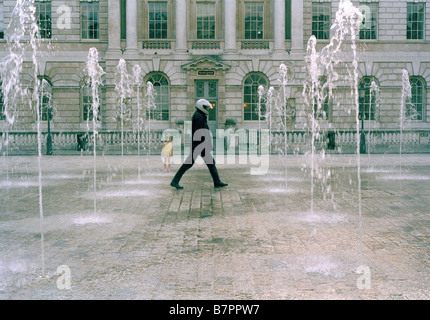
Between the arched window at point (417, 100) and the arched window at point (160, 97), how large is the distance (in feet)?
51.8

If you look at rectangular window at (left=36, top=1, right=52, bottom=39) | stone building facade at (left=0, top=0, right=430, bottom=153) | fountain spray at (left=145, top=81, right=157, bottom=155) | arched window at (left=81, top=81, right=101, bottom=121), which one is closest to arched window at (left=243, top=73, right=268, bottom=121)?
stone building facade at (left=0, top=0, right=430, bottom=153)

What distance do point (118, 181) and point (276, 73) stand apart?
21.4m

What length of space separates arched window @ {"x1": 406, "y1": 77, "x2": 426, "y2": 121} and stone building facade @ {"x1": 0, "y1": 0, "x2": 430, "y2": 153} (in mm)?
66

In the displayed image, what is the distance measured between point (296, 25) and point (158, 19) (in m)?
8.90

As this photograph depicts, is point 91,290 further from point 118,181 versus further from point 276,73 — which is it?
point 276,73

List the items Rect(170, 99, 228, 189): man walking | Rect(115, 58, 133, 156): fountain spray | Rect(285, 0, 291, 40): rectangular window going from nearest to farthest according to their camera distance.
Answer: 1. Rect(170, 99, 228, 189): man walking
2. Rect(115, 58, 133, 156): fountain spray
3. Rect(285, 0, 291, 40): rectangular window

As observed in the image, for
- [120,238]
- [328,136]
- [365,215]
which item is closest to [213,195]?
[365,215]

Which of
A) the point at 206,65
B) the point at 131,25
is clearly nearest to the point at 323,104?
the point at 206,65

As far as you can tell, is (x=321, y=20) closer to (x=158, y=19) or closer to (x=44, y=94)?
(x=158, y=19)

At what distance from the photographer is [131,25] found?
34.1 meters

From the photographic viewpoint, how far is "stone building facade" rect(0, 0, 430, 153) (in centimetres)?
3412

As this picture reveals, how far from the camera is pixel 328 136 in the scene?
32.2m

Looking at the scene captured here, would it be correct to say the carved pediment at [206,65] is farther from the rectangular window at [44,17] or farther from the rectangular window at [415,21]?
the rectangular window at [415,21]

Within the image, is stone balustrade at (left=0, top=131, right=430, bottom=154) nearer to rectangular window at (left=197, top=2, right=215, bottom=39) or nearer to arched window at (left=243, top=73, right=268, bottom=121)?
arched window at (left=243, top=73, right=268, bottom=121)
